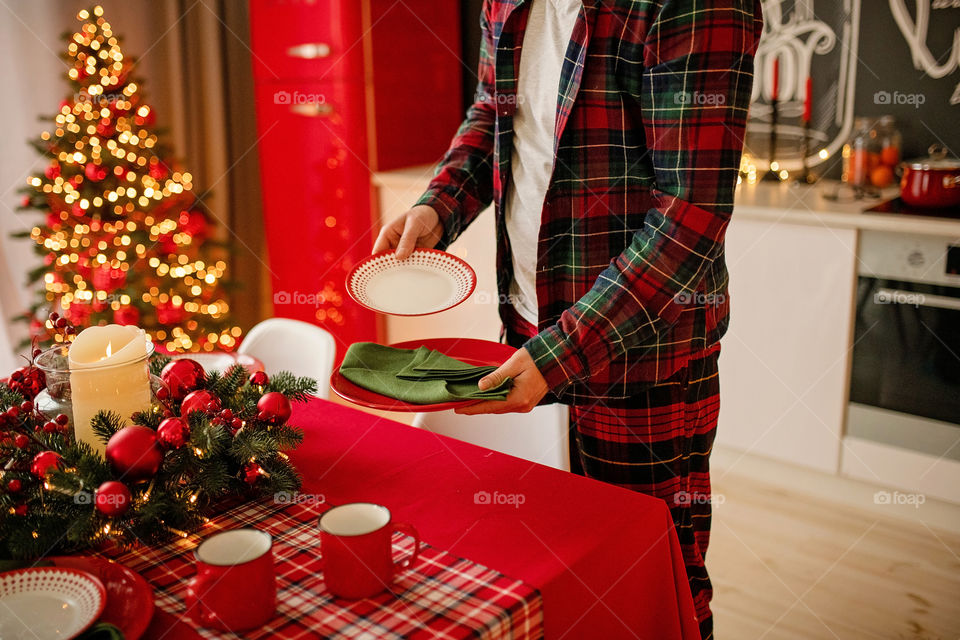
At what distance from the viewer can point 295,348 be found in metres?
1.97

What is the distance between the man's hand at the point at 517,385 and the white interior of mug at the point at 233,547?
0.35m

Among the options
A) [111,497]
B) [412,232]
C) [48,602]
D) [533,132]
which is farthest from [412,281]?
[48,602]

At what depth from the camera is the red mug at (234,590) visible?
87 cm

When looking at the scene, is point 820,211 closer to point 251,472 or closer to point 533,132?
point 533,132

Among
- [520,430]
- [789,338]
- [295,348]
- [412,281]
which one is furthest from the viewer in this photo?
[789,338]

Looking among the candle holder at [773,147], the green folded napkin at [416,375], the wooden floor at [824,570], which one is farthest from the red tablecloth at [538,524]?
the candle holder at [773,147]

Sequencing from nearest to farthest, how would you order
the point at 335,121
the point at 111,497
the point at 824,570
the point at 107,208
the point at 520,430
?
the point at 111,497 < the point at 520,430 < the point at 824,570 < the point at 107,208 < the point at 335,121

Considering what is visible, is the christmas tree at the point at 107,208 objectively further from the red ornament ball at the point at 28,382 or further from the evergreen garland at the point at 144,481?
the evergreen garland at the point at 144,481

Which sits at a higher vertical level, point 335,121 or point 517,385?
point 335,121

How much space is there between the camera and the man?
1.23 metres

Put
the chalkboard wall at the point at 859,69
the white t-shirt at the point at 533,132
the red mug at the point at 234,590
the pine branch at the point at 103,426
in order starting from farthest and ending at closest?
the chalkboard wall at the point at 859,69, the white t-shirt at the point at 533,132, the pine branch at the point at 103,426, the red mug at the point at 234,590

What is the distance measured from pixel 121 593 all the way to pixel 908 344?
211 centimetres

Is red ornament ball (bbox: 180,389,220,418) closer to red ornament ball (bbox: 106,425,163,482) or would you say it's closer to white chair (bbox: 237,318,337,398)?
red ornament ball (bbox: 106,425,163,482)

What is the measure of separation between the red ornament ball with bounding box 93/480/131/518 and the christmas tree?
1886mm
